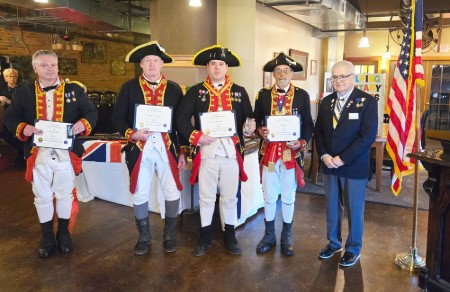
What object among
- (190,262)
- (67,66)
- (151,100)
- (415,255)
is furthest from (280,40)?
(67,66)

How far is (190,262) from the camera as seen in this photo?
9.77 feet

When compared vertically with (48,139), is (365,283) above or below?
below

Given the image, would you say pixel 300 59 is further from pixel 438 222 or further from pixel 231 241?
pixel 438 222

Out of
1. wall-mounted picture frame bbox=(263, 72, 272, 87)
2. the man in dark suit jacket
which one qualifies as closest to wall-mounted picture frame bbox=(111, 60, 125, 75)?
wall-mounted picture frame bbox=(263, 72, 272, 87)

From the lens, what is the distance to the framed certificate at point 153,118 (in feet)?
9.40

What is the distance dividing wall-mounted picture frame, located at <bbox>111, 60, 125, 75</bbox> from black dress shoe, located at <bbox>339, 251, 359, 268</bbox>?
10.8 metres

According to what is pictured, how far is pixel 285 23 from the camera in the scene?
6.39 meters

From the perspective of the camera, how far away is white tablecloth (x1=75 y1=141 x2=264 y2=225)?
3.74 m

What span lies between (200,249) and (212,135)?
898 mm

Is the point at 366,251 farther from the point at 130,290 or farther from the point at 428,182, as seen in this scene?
the point at 130,290

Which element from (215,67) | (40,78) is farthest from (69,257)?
(215,67)

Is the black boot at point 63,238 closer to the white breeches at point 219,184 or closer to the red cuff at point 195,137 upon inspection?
the white breeches at point 219,184

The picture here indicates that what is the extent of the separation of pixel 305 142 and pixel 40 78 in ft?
6.41

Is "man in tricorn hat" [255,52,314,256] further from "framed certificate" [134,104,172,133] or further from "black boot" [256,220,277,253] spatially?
"framed certificate" [134,104,172,133]
